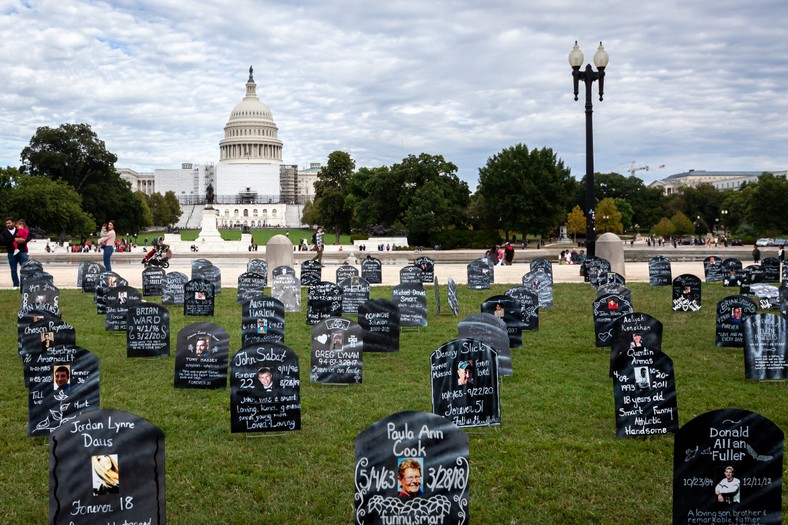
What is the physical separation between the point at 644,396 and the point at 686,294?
11101 mm

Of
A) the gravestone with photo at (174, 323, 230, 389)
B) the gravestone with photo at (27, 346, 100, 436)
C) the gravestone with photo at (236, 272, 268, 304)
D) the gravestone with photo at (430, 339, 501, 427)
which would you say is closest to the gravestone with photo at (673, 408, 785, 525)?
the gravestone with photo at (430, 339, 501, 427)

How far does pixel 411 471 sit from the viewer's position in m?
5.54

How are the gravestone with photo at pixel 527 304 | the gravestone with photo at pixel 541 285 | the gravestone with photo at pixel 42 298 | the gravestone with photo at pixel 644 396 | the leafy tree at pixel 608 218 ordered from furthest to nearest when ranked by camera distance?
1. the leafy tree at pixel 608 218
2. the gravestone with photo at pixel 541 285
3. the gravestone with photo at pixel 42 298
4. the gravestone with photo at pixel 527 304
5. the gravestone with photo at pixel 644 396

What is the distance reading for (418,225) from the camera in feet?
217

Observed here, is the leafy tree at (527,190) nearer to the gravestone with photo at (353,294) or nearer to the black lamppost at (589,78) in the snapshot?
the black lamppost at (589,78)

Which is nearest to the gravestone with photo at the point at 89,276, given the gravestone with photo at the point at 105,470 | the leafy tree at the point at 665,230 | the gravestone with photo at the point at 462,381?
the gravestone with photo at the point at 462,381

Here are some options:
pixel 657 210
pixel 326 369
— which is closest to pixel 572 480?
pixel 326 369

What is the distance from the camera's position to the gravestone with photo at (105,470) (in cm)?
552

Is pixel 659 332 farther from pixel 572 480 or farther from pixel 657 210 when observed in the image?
pixel 657 210

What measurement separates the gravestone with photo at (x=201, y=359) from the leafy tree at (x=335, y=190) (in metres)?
76.9

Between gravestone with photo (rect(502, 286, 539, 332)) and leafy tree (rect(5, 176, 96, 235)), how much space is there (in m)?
58.9

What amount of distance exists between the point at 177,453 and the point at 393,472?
10.6 ft

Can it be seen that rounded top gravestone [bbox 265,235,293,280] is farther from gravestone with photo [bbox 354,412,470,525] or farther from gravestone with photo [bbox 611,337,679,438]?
gravestone with photo [bbox 354,412,470,525]

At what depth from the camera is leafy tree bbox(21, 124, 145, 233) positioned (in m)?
78.1
